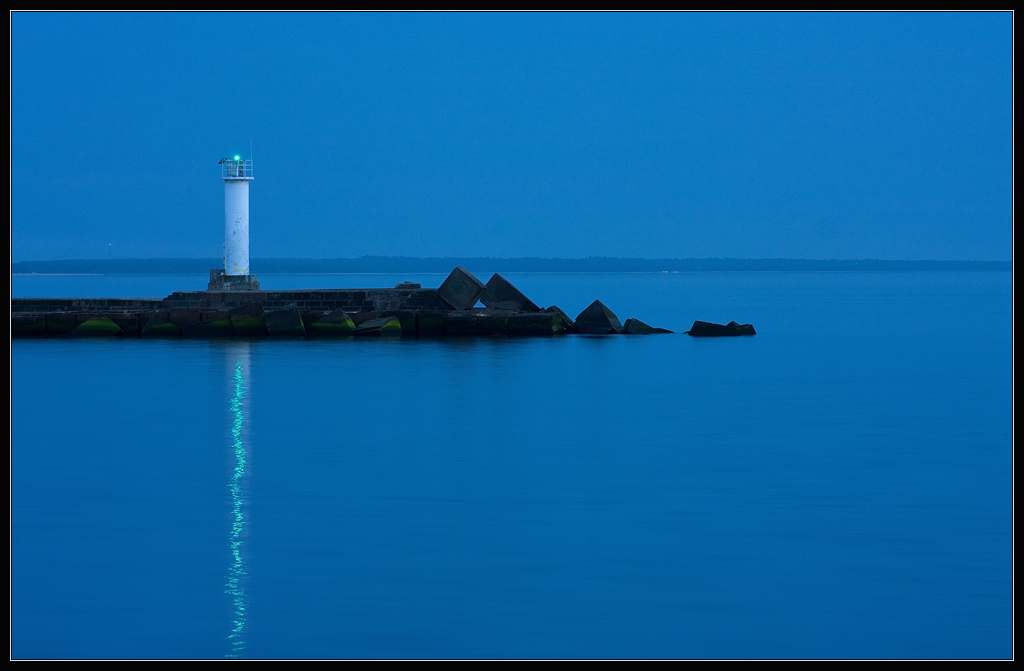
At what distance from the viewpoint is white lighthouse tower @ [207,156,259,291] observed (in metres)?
25.5

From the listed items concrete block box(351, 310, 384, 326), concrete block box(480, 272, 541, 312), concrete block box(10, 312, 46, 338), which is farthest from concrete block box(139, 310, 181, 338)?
concrete block box(480, 272, 541, 312)

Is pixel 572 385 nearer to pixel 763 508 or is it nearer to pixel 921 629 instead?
pixel 763 508

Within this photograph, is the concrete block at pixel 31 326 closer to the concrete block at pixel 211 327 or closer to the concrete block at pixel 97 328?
the concrete block at pixel 97 328

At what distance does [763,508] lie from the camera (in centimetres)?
809

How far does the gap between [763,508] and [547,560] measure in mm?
2129

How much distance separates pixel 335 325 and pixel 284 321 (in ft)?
3.65

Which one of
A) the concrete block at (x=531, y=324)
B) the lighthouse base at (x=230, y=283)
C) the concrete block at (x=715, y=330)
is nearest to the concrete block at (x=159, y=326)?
the lighthouse base at (x=230, y=283)

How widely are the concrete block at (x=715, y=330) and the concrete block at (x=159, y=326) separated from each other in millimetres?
11724

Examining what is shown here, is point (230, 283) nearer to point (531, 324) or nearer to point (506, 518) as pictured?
point (531, 324)

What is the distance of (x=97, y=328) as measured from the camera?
940 inches

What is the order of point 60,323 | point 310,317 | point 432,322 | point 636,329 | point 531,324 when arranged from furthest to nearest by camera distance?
1. point 636,329
2. point 531,324
3. point 310,317
4. point 432,322
5. point 60,323

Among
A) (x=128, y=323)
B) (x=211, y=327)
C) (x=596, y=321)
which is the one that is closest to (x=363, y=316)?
(x=211, y=327)

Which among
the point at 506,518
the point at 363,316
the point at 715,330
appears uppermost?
the point at 363,316

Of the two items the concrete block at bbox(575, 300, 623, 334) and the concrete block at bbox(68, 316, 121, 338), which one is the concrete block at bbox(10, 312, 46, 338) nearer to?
the concrete block at bbox(68, 316, 121, 338)
